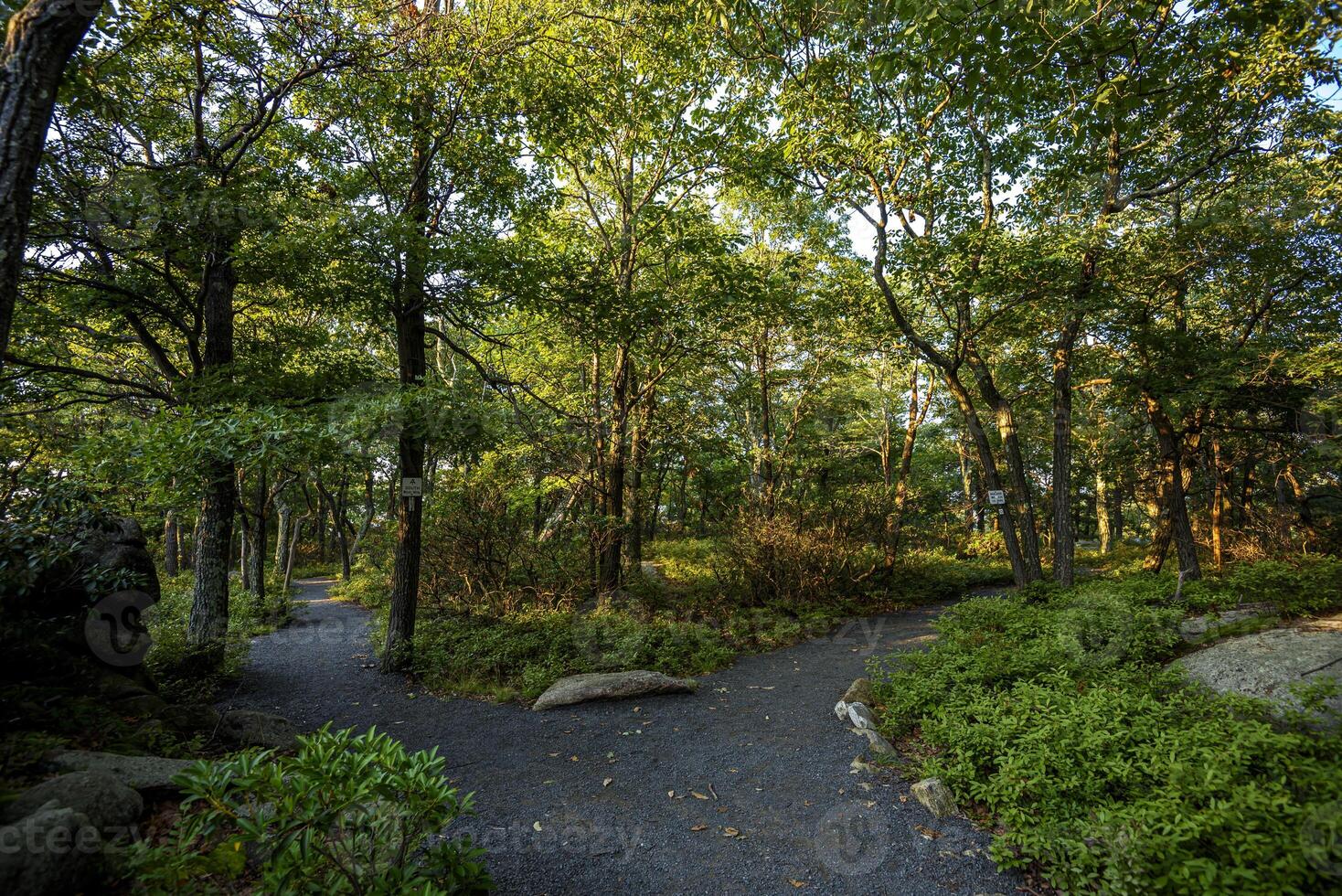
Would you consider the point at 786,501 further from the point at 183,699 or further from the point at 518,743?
the point at 183,699

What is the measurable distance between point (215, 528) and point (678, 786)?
614cm

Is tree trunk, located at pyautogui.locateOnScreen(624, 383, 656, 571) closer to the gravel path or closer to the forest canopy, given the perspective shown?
the forest canopy

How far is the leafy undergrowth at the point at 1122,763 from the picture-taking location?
238cm

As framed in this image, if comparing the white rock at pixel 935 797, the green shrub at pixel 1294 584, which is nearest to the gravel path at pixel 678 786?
the white rock at pixel 935 797

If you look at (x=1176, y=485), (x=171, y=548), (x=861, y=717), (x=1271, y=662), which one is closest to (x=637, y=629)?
(x=861, y=717)

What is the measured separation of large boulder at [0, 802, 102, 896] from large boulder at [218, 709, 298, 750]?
2197 millimetres

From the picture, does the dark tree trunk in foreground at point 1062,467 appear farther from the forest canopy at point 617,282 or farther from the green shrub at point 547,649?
the green shrub at point 547,649

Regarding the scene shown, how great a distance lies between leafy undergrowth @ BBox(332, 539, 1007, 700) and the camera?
6.70 metres

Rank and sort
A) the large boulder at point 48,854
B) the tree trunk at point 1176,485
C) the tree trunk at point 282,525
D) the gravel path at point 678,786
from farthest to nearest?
1. the tree trunk at point 282,525
2. the tree trunk at point 1176,485
3. the gravel path at point 678,786
4. the large boulder at point 48,854

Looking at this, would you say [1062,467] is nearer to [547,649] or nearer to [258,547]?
[547,649]

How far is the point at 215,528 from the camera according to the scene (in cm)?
632

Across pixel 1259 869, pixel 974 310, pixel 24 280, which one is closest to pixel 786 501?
pixel 974 310

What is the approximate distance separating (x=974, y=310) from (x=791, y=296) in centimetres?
413

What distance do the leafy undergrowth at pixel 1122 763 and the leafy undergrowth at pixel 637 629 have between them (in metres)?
3.03
